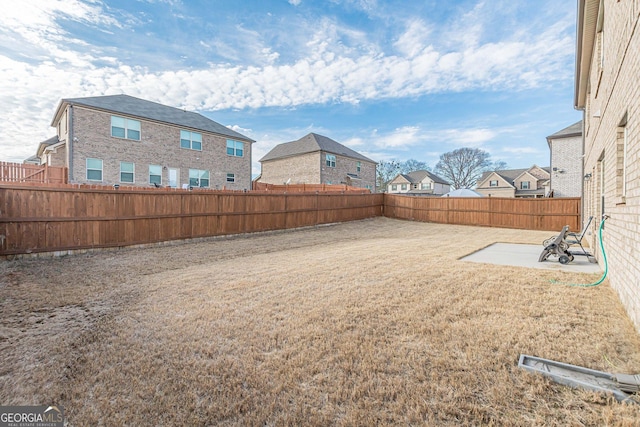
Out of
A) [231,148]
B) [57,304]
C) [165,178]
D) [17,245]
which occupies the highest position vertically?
[231,148]

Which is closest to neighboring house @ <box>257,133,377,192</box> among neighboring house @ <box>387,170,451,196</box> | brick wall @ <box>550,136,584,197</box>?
brick wall @ <box>550,136,584,197</box>

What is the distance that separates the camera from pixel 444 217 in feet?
59.1

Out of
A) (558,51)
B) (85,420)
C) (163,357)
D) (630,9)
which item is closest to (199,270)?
(163,357)

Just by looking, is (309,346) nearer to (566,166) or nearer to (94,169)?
(94,169)

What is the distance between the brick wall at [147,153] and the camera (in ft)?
50.8

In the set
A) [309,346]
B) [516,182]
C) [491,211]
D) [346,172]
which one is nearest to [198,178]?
[346,172]

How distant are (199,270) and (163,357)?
3.48 m

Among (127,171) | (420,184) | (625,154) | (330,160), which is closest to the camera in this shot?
(625,154)

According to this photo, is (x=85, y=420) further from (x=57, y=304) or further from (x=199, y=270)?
(x=199, y=270)

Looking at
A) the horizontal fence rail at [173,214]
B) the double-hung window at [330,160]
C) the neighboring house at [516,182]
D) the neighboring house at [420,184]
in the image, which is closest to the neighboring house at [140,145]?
the horizontal fence rail at [173,214]

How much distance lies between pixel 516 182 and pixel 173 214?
1910 inches

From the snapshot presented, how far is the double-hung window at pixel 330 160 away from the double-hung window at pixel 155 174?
1494 cm

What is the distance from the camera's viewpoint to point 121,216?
7988 mm

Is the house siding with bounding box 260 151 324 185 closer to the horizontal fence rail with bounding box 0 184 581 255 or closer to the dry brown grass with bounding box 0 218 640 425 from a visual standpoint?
the horizontal fence rail with bounding box 0 184 581 255
